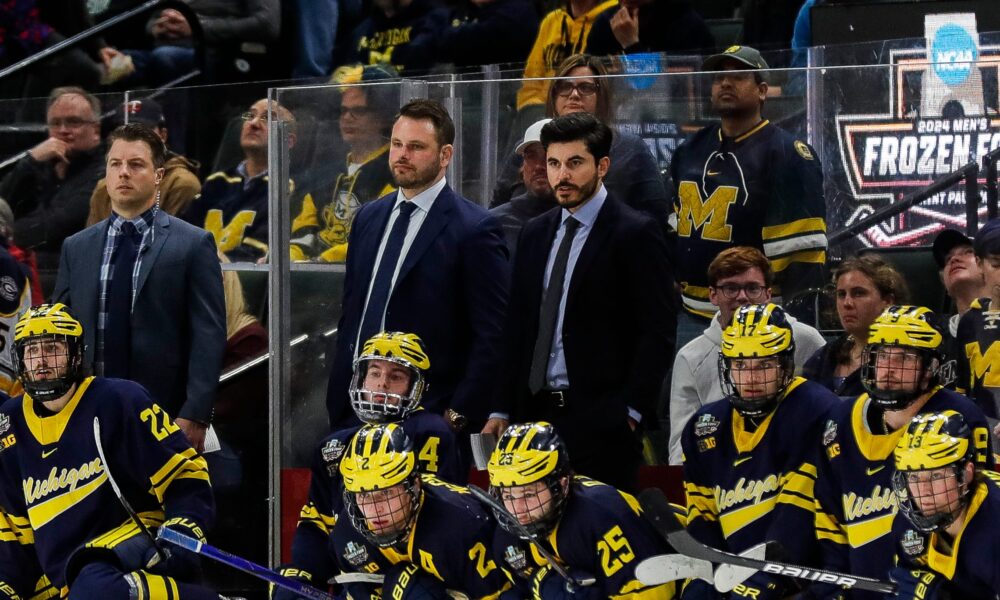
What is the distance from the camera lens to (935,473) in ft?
15.2

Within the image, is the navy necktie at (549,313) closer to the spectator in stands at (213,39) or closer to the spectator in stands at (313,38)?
the spectator in stands at (313,38)

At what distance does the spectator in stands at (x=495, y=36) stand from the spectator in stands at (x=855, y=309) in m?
2.43

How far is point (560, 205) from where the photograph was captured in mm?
5941

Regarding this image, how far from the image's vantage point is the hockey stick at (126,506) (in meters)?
5.60

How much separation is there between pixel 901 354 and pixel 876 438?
25 centimetres

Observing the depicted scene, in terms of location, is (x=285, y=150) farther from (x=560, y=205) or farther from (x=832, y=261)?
(x=832, y=261)

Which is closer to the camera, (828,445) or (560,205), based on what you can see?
(828,445)

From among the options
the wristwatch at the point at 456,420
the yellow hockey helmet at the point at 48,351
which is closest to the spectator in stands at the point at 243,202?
the yellow hockey helmet at the point at 48,351

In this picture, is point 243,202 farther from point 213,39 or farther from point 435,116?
point 213,39

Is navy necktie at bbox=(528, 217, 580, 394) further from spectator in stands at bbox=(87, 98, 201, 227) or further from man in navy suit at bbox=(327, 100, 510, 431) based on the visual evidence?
spectator in stands at bbox=(87, 98, 201, 227)

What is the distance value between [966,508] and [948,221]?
157 cm

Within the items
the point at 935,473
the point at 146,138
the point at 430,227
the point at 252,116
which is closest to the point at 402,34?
the point at 252,116

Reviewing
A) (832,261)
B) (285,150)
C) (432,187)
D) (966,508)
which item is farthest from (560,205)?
(966,508)

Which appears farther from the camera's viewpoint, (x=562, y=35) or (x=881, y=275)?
(x=562, y=35)
